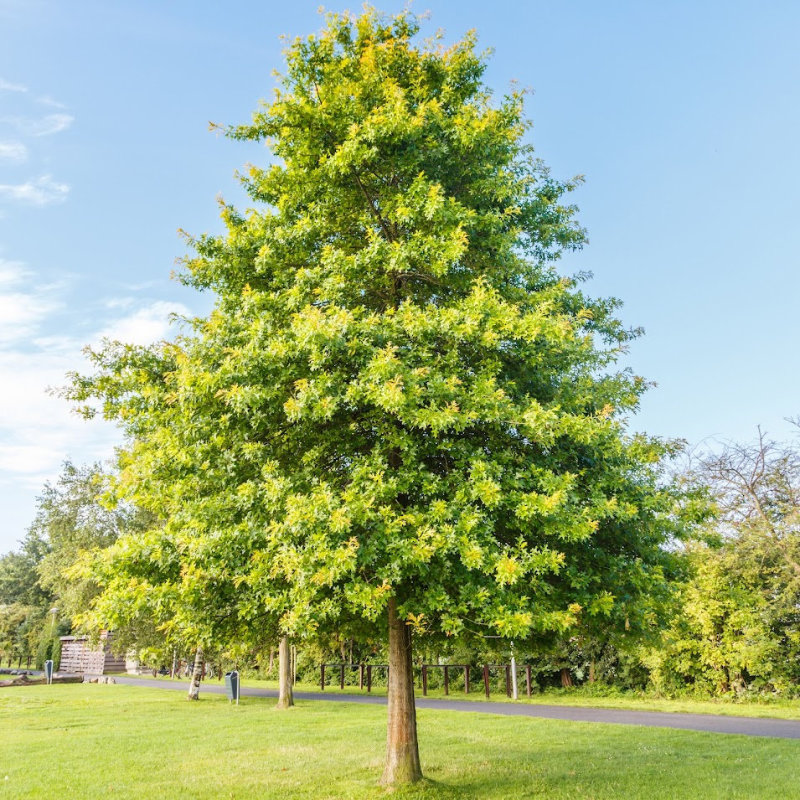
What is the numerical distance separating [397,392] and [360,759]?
23.6ft

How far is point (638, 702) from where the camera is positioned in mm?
18953

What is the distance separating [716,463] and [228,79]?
16863 mm

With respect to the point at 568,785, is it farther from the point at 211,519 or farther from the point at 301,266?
the point at 301,266

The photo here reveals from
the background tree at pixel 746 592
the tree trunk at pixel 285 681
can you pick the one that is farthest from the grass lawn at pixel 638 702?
the tree trunk at pixel 285 681

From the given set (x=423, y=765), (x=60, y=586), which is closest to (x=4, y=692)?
(x=60, y=586)

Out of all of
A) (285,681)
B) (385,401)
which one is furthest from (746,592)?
(385,401)

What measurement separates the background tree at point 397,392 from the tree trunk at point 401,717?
0.03 m

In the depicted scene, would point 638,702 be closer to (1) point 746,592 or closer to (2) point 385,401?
(1) point 746,592

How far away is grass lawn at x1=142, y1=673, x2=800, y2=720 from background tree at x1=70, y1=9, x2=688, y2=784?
35.9 ft

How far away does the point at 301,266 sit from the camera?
970 cm

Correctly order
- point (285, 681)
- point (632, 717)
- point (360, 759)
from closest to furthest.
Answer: point (360, 759)
point (632, 717)
point (285, 681)

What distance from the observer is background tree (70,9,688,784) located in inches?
272

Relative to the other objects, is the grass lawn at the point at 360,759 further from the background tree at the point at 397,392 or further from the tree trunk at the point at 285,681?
the tree trunk at the point at 285,681

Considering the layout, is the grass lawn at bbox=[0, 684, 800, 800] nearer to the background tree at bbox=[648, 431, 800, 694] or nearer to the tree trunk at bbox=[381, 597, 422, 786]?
the tree trunk at bbox=[381, 597, 422, 786]
